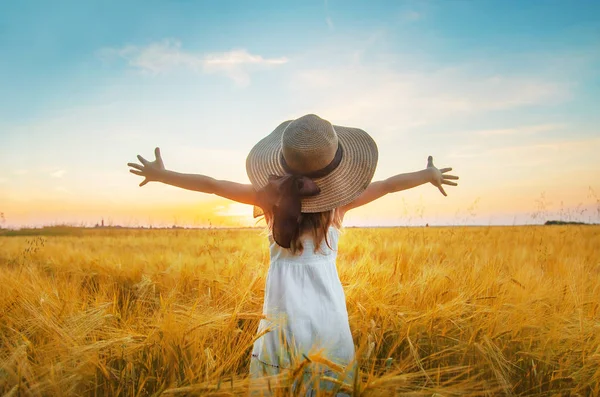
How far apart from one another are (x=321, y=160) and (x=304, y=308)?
0.65 m

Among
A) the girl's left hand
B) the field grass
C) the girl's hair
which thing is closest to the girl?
the girl's hair

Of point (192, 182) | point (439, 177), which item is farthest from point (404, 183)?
point (192, 182)

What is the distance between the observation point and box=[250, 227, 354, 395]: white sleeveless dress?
1843 mm

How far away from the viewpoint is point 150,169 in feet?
6.77

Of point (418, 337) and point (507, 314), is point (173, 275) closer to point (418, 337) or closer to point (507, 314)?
point (418, 337)

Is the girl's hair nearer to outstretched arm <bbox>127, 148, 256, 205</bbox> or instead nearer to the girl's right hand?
outstretched arm <bbox>127, 148, 256, 205</bbox>

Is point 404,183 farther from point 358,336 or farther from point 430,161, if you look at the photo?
point 358,336

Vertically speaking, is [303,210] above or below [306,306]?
above

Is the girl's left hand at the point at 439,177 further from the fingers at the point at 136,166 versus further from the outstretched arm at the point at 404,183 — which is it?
the fingers at the point at 136,166

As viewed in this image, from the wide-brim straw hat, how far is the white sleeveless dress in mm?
261

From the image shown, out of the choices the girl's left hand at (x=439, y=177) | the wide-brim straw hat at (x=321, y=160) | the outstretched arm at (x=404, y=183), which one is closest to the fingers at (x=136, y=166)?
the wide-brim straw hat at (x=321, y=160)

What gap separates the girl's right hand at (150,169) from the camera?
206cm

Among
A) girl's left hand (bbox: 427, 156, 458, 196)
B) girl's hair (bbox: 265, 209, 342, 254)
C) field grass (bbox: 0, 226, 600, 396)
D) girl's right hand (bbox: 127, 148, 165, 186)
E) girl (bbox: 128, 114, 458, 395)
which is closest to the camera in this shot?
field grass (bbox: 0, 226, 600, 396)

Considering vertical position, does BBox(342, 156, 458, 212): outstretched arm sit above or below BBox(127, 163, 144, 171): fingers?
below
